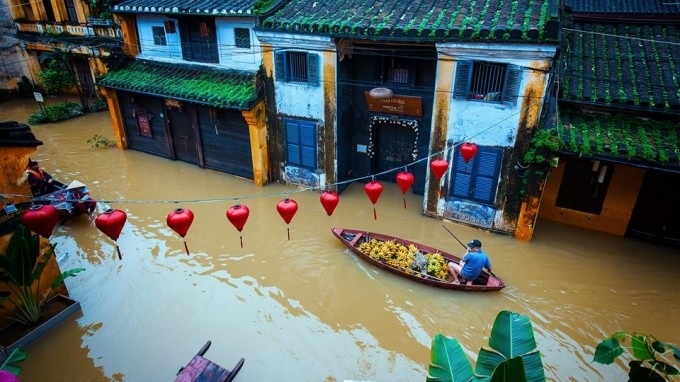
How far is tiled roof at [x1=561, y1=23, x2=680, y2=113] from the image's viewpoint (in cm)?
1000

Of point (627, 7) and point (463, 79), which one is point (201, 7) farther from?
point (627, 7)

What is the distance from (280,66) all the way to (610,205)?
1070 cm

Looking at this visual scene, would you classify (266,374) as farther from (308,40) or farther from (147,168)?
(147,168)

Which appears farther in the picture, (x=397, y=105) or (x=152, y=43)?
(x=152, y=43)

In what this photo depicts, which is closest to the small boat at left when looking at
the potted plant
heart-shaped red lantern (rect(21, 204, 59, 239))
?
the potted plant

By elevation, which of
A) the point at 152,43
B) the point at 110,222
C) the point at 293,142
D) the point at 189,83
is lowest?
the point at 293,142

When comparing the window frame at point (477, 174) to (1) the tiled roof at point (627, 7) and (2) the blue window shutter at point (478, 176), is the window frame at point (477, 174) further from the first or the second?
(1) the tiled roof at point (627, 7)

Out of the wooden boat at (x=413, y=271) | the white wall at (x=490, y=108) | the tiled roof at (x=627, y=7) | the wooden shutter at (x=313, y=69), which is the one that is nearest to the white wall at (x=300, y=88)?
the wooden shutter at (x=313, y=69)

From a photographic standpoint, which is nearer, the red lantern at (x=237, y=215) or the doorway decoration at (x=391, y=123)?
the red lantern at (x=237, y=215)

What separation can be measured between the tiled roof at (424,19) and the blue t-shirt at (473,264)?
5.22 meters

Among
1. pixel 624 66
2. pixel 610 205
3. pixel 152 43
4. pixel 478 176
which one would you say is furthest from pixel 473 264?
pixel 152 43

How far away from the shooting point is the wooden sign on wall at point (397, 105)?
42.5 feet

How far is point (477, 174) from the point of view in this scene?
470 inches

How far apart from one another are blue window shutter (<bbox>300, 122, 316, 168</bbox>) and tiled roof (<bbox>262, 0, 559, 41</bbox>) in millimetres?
3070
